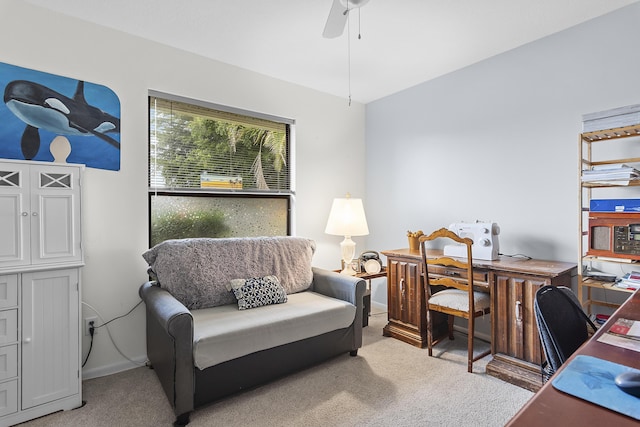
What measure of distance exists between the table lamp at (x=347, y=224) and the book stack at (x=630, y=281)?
1949mm

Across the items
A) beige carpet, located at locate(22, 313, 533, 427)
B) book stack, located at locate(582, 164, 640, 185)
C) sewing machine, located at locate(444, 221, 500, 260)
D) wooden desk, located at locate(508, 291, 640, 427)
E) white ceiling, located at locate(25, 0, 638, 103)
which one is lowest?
beige carpet, located at locate(22, 313, 533, 427)

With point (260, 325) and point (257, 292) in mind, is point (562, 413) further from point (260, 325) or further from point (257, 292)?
point (257, 292)

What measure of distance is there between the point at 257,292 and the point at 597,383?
210 cm

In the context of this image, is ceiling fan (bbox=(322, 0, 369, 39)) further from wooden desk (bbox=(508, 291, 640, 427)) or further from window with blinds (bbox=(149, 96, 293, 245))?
wooden desk (bbox=(508, 291, 640, 427))

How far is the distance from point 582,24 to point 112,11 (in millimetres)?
3347

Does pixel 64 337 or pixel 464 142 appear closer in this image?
pixel 64 337

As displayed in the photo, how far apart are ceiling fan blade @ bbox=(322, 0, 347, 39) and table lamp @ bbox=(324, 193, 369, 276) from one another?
1773 millimetres

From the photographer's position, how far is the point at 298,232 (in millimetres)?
3564

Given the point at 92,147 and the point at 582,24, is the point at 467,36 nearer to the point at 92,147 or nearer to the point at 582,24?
the point at 582,24

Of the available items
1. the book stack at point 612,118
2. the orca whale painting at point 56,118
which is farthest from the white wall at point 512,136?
the orca whale painting at point 56,118

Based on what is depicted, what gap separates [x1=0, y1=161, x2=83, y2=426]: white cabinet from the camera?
1.85 m

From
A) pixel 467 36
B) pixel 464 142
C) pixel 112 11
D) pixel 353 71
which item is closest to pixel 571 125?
pixel 464 142

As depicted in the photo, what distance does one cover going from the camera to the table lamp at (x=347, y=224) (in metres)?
3.38

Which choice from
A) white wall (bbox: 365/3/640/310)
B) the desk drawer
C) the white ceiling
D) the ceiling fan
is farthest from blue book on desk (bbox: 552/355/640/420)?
the white ceiling
